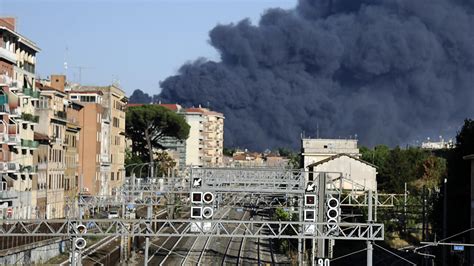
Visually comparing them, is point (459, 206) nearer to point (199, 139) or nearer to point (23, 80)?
point (23, 80)

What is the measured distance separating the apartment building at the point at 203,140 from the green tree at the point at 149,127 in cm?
3461

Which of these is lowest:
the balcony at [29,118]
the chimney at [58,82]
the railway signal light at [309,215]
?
the railway signal light at [309,215]

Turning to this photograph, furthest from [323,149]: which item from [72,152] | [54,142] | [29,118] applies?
[29,118]

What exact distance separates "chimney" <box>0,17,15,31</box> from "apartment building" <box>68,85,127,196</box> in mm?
19458

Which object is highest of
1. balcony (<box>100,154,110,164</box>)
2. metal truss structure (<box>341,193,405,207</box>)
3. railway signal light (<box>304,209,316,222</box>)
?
balcony (<box>100,154,110,164</box>)

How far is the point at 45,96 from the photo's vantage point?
7094 centimetres

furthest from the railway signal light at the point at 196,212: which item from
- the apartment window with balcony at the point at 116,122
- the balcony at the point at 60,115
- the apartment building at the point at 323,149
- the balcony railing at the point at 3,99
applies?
the apartment building at the point at 323,149

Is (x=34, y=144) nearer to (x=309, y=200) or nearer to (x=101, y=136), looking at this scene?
(x=101, y=136)

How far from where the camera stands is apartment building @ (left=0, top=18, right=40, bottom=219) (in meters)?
57.3

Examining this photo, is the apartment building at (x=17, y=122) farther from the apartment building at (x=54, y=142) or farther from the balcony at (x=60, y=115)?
the balcony at (x=60, y=115)

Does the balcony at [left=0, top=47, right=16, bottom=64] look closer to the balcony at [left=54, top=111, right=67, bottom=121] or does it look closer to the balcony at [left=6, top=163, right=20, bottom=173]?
the balcony at [left=6, top=163, right=20, bottom=173]

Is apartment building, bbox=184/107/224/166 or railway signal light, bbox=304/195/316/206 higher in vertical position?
apartment building, bbox=184/107/224/166

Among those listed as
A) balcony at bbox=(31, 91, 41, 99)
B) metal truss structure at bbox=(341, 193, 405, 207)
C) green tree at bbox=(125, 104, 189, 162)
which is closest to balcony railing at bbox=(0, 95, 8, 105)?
balcony at bbox=(31, 91, 41, 99)

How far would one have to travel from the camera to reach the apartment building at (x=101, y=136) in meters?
85.1
